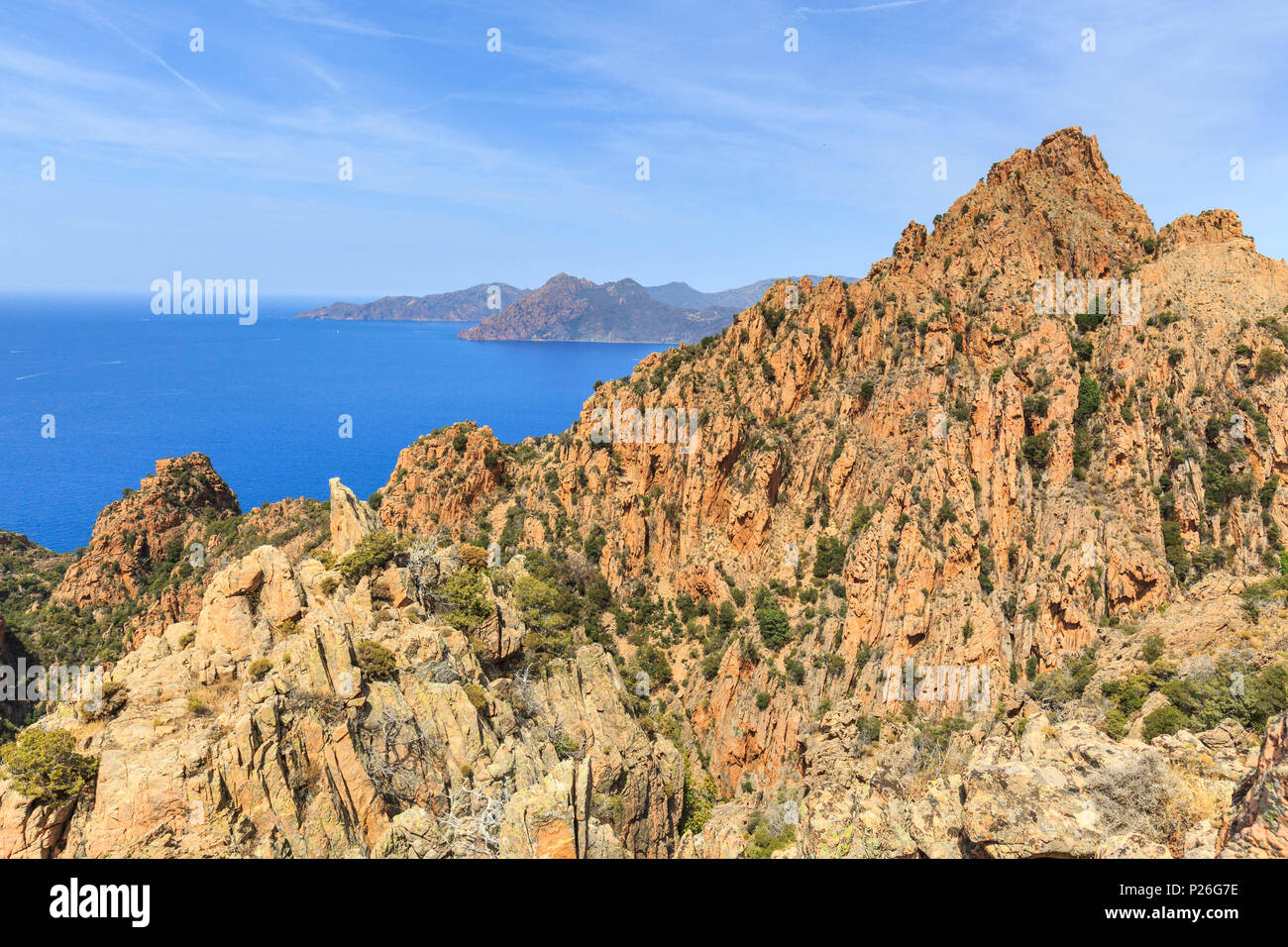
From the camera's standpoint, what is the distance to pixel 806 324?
62.4 meters

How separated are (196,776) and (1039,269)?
6767 cm

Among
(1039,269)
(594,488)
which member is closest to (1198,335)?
(1039,269)

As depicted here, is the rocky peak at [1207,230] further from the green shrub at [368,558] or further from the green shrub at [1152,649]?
the green shrub at [368,558]

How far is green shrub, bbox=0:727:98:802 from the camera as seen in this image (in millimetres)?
14070

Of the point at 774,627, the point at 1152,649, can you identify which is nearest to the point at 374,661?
the point at 774,627

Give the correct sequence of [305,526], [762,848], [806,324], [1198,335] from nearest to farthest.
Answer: [762,848]
[1198,335]
[806,324]
[305,526]

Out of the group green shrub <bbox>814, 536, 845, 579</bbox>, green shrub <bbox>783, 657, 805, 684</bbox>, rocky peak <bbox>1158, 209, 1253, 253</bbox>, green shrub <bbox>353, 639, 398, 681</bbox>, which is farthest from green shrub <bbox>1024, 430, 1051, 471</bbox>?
green shrub <bbox>353, 639, 398, 681</bbox>

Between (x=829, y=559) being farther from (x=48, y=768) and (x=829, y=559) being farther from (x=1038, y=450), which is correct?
(x=48, y=768)

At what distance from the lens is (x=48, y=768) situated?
14211mm

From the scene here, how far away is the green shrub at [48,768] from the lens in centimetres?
1407

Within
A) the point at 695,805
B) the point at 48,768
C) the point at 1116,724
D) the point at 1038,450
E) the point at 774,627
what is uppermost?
the point at 1038,450

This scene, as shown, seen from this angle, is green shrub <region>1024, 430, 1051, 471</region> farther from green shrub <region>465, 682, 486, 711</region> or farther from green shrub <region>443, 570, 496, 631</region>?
green shrub <region>465, 682, 486, 711</region>

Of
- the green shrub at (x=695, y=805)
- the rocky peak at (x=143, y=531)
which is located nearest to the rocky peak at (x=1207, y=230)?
the green shrub at (x=695, y=805)
